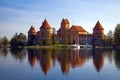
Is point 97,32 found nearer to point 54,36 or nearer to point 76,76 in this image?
point 54,36

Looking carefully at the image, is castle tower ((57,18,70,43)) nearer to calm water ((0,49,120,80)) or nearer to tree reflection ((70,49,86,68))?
tree reflection ((70,49,86,68))

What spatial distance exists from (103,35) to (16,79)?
231ft

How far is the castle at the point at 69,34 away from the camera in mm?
82562

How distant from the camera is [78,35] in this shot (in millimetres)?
85938

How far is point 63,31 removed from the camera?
3346 inches

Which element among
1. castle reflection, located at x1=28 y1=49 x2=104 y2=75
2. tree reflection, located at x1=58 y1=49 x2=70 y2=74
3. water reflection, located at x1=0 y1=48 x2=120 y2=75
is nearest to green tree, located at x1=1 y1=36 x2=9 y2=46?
water reflection, located at x1=0 y1=48 x2=120 y2=75

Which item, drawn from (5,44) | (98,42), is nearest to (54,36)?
(98,42)

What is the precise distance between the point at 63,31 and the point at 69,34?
7.54 feet

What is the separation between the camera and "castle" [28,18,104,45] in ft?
271

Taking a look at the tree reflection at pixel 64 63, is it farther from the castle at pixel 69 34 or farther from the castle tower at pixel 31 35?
the castle tower at pixel 31 35

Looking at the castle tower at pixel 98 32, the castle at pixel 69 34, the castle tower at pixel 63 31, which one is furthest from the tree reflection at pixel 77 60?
the castle tower at pixel 98 32

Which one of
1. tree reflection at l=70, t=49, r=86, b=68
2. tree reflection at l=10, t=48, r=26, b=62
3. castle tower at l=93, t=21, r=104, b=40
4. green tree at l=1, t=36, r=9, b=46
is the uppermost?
castle tower at l=93, t=21, r=104, b=40

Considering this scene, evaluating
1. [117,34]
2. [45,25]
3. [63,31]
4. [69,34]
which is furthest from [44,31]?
[117,34]

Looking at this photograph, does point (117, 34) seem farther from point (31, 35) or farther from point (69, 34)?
point (31, 35)
